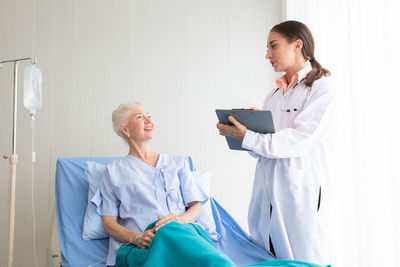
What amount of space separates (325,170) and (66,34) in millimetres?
2041

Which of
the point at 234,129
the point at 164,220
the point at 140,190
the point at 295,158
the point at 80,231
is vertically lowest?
the point at 80,231

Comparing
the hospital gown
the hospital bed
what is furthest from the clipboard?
the hospital bed

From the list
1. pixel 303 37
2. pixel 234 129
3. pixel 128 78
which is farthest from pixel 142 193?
pixel 128 78

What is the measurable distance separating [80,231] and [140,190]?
0.39 m

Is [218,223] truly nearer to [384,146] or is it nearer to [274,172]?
[274,172]

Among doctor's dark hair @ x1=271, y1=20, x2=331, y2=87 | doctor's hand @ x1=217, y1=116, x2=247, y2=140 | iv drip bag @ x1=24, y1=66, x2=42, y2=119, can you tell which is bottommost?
doctor's hand @ x1=217, y1=116, x2=247, y2=140

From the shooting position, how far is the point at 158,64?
2934mm

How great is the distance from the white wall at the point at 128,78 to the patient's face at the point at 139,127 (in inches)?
30.8

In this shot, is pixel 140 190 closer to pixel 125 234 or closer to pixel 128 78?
pixel 125 234

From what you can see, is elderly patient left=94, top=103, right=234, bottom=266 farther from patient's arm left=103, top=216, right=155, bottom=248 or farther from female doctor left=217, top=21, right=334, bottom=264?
female doctor left=217, top=21, right=334, bottom=264

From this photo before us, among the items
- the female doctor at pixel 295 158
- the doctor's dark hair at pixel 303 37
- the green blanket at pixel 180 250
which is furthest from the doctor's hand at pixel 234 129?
the green blanket at pixel 180 250

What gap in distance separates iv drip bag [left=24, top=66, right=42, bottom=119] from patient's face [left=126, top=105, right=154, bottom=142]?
19.2 inches

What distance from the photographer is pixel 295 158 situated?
170cm

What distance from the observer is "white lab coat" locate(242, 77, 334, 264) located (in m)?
1.61
